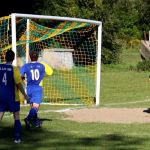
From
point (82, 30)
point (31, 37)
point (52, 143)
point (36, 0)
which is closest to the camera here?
point (52, 143)

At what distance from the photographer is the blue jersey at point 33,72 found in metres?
11.2

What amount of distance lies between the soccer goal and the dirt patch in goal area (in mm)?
1963

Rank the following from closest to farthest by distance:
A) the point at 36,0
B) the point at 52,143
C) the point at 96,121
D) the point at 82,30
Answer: the point at 52,143
the point at 96,121
the point at 82,30
the point at 36,0

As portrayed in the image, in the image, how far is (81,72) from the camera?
25062mm

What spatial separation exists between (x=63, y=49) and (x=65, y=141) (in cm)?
1786

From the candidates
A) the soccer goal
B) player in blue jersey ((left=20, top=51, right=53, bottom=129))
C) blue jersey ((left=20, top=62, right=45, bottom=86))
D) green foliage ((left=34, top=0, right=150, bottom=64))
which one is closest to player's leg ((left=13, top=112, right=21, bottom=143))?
player in blue jersey ((left=20, top=51, right=53, bottom=129))

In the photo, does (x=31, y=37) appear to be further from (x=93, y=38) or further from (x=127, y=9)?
(x=127, y=9)

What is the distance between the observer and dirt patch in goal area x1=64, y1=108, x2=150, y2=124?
13.0 m

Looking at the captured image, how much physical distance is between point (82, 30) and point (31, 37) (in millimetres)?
6736

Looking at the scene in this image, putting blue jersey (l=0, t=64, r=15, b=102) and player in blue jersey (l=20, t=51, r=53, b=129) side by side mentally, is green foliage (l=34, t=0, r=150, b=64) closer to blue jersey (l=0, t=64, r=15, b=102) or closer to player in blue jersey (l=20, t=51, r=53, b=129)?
player in blue jersey (l=20, t=51, r=53, b=129)

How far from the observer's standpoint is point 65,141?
998 cm

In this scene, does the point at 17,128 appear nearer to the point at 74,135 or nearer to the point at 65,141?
the point at 65,141

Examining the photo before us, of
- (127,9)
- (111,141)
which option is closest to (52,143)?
(111,141)

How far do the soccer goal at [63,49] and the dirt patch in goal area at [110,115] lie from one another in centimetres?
196
